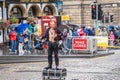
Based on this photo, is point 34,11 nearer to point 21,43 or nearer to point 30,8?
point 30,8

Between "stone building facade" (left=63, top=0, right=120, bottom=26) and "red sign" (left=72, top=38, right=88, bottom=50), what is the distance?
44.5 meters

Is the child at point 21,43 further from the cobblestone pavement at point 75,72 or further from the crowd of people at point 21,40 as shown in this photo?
the cobblestone pavement at point 75,72

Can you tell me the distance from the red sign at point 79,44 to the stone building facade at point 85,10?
44.5 meters

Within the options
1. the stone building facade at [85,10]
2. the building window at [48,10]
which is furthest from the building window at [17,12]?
the stone building facade at [85,10]

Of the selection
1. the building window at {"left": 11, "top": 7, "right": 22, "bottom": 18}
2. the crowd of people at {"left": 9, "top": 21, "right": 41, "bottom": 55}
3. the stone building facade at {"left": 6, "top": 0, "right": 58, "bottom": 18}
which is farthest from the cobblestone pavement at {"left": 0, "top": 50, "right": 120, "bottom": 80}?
the building window at {"left": 11, "top": 7, "right": 22, "bottom": 18}

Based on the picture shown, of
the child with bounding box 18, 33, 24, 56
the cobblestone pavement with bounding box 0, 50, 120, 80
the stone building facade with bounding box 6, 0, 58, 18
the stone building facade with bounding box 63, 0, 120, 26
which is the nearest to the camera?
the cobblestone pavement with bounding box 0, 50, 120, 80

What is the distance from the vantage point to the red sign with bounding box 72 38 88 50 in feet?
100

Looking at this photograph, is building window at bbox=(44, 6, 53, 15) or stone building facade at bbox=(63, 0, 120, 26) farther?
stone building facade at bbox=(63, 0, 120, 26)

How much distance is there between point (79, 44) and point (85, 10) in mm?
46076

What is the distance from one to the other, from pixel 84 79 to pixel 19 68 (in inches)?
213

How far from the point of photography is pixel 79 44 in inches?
1212

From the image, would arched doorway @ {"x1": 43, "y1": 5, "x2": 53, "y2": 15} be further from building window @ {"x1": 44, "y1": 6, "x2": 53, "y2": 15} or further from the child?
the child

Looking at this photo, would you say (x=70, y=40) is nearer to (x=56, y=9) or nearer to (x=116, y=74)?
(x=116, y=74)

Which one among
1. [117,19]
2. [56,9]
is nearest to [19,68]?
[56,9]
